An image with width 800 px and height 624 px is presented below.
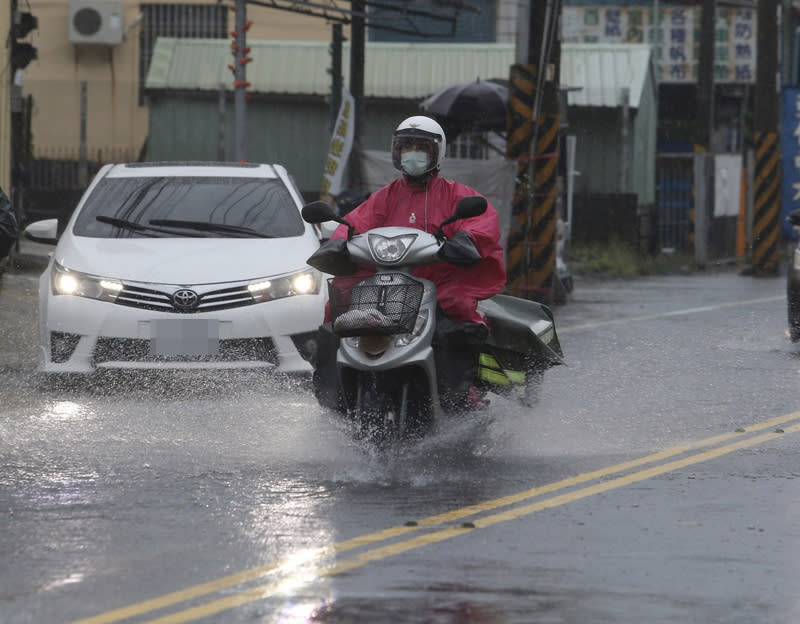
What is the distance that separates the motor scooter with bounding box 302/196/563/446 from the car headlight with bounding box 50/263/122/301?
2.55 meters

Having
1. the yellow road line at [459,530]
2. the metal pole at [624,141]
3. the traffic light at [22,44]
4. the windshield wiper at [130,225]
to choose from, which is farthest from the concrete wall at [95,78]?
the yellow road line at [459,530]

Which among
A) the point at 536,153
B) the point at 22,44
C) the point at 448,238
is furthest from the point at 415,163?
the point at 22,44

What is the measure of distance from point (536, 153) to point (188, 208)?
8.47m

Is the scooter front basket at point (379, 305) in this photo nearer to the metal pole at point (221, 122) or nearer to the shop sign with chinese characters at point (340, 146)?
the shop sign with chinese characters at point (340, 146)

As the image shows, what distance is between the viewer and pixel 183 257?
11.2 meters

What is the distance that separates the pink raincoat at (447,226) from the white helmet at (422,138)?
0.13 metres

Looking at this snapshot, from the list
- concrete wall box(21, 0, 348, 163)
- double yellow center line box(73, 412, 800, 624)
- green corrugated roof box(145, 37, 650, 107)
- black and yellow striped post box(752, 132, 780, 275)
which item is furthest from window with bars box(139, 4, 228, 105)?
double yellow center line box(73, 412, 800, 624)

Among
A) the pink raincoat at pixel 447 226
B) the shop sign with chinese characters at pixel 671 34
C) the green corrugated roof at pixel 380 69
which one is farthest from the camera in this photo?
the shop sign with chinese characters at pixel 671 34

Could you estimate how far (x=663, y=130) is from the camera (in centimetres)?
4466

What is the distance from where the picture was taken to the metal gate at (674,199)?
119ft

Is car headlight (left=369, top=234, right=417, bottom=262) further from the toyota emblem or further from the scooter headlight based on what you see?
the toyota emblem

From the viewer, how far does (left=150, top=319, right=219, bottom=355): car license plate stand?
421 inches

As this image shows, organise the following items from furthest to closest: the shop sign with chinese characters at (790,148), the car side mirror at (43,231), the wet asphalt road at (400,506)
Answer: the shop sign with chinese characters at (790,148)
the car side mirror at (43,231)
the wet asphalt road at (400,506)

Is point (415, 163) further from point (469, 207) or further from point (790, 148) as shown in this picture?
point (790, 148)
